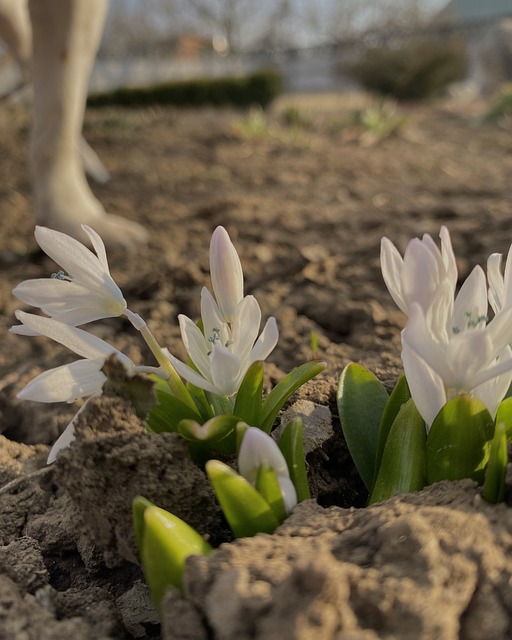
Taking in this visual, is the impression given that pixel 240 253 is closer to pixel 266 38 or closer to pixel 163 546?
pixel 163 546

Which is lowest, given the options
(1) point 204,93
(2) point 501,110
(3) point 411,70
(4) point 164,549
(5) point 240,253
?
(4) point 164,549

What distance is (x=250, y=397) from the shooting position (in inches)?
45.9

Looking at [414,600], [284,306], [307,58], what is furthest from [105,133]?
[307,58]

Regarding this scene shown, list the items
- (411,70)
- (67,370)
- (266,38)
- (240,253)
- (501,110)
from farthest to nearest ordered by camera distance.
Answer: (266,38), (411,70), (501,110), (240,253), (67,370)

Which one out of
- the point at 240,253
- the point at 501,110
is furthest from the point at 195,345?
the point at 501,110

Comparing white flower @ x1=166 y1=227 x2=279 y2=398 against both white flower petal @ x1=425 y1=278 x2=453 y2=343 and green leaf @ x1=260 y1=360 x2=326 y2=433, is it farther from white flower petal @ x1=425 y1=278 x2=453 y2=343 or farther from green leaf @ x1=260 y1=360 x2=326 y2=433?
white flower petal @ x1=425 y1=278 x2=453 y2=343

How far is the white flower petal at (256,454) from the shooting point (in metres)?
0.96

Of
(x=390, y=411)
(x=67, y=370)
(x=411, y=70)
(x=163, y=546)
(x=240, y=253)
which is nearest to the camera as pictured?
(x=163, y=546)

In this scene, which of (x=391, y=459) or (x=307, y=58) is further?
(x=307, y=58)

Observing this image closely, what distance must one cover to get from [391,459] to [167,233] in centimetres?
281

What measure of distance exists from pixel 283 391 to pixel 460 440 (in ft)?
1.03

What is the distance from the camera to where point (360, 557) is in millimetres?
902

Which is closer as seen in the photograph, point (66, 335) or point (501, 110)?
point (66, 335)

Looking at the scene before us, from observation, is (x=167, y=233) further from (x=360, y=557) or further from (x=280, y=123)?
(x=280, y=123)
